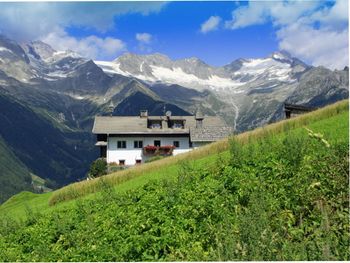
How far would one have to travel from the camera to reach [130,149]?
322 feet

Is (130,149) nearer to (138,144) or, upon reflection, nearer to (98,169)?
(138,144)

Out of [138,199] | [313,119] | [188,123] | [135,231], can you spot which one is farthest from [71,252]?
[188,123]

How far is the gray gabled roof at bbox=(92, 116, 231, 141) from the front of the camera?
323 ft

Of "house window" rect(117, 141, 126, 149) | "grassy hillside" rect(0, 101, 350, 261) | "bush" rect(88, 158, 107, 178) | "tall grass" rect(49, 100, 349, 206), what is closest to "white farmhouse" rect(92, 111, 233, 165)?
"house window" rect(117, 141, 126, 149)

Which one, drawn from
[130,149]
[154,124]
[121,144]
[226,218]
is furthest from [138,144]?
[226,218]

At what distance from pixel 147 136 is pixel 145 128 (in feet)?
5.84

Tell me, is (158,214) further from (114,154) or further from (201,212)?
(114,154)

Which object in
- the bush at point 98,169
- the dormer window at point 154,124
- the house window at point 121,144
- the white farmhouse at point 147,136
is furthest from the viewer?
the dormer window at point 154,124

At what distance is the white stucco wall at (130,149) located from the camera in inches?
3807

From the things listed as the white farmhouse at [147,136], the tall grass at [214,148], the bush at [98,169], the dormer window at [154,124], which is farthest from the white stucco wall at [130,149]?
the tall grass at [214,148]

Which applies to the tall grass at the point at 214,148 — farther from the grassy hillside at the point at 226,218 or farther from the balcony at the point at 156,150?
the balcony at the point at 156,150

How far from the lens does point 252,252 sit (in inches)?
365

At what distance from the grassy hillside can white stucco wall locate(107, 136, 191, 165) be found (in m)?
74.8

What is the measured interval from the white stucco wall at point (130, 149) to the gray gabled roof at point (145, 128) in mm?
1380
